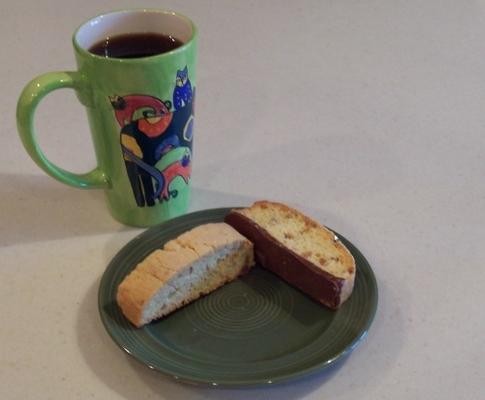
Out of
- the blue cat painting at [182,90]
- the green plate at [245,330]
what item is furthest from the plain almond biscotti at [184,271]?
the blue cat painting at [182,90]

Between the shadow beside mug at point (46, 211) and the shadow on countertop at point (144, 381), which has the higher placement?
the shadow beside mug at point (46, 211)

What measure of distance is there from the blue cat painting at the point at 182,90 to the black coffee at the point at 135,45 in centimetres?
6

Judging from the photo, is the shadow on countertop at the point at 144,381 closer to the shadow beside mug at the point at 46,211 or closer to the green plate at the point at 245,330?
the green plate at the point at 245,330

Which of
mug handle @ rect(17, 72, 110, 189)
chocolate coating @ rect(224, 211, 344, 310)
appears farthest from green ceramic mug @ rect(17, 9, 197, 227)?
chocolate coating @ rect(224, 211, 344, 310)

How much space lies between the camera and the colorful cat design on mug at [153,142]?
2.24 feet

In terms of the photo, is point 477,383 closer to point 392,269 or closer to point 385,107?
point 392,269

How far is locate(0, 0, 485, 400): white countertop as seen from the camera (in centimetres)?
59

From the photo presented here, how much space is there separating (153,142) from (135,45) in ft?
0.41

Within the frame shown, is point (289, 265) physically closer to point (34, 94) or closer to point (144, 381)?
point (144, 381)

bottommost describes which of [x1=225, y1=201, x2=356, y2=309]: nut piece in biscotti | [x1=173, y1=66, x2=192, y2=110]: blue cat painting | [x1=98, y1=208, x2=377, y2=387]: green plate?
[x1=98, y1=208, x2=377, y2=387]: green plate

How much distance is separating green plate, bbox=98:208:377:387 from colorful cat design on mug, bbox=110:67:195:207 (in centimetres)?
8

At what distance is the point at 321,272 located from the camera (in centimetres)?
62

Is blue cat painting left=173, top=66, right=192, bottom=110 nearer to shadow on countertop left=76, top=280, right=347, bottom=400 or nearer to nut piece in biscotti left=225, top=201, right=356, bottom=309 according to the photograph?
nut piece in biscotti left=225, top=201, right=356, bottom=309

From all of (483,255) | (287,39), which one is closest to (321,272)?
(483,255)
